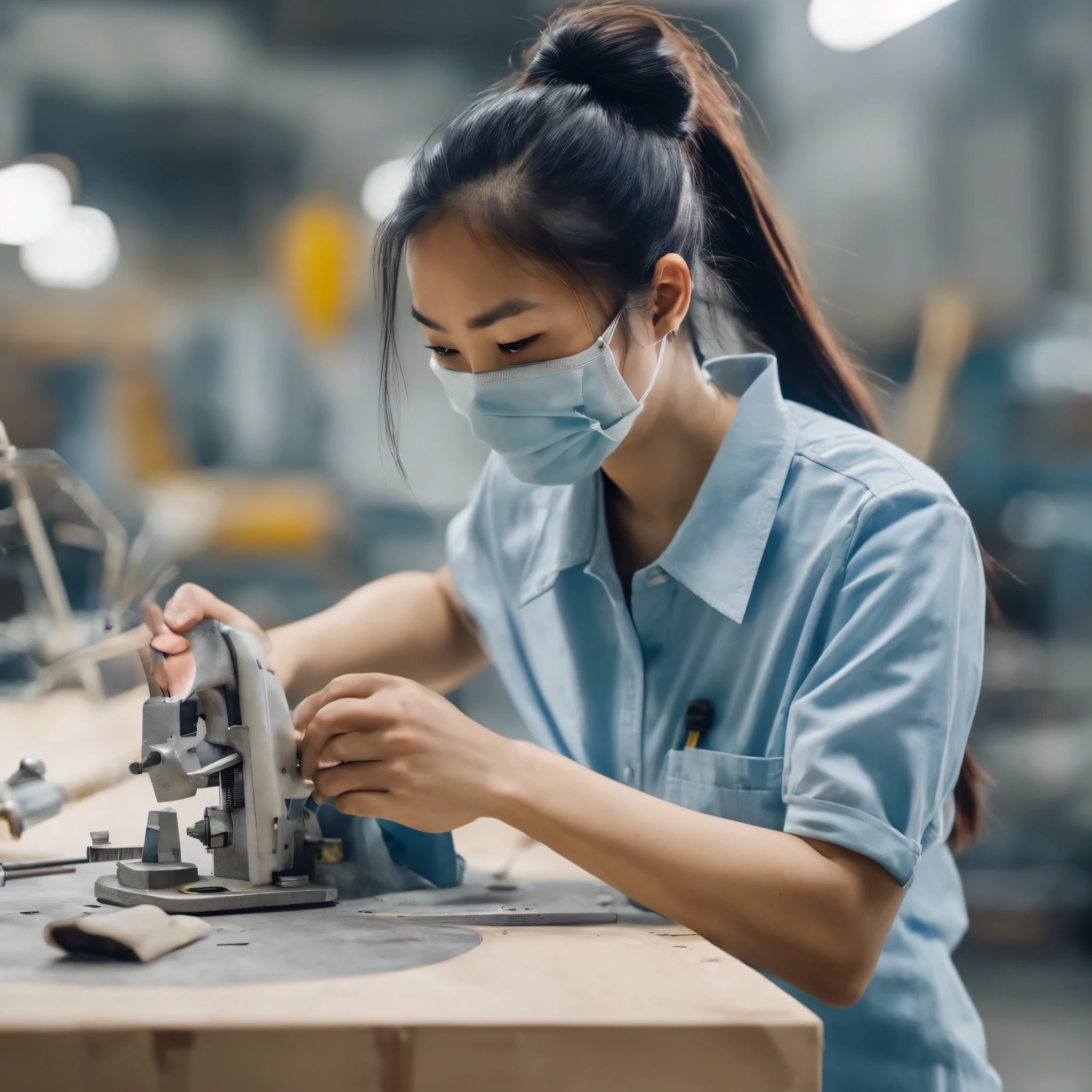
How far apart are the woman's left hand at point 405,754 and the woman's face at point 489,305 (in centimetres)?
34

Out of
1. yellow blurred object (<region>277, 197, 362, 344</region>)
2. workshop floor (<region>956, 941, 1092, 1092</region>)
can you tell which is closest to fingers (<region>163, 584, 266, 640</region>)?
yellow blurred object (<region>277, 197, 362, 344</region>)

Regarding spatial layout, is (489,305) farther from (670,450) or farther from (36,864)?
(36,864)

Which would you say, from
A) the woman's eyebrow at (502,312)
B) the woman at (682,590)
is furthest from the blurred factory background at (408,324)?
the woman's eyebrow at (502,312)

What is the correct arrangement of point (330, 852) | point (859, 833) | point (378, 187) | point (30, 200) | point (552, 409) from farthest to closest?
point (378, 187)
point (30, 200)
point (552, 409)
point (330, 852)
point (859, 833)

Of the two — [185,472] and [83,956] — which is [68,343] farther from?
[83,956]

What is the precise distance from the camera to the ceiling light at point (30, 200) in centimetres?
254

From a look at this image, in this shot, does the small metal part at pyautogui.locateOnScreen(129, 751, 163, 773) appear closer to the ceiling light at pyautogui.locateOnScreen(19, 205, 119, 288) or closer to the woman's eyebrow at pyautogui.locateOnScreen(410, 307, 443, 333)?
the woman's eyebrow at pyautogui.locateOnScreen(410, 307, 443, 333)

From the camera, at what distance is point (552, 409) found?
108 cm

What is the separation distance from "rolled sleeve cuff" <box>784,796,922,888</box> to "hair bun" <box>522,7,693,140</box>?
69cm

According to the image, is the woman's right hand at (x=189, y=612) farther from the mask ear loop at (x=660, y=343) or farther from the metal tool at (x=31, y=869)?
the mask ear loop at (x=660, y=343)

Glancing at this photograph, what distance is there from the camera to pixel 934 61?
2709 mm

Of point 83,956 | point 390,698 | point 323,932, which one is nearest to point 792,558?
point 390,698

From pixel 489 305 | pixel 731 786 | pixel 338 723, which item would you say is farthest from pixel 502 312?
pixel 731 786

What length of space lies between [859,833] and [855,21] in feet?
7.92
